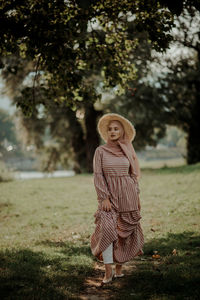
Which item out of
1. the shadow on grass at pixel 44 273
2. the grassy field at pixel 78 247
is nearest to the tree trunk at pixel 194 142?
the grassy field at pixel 78 247

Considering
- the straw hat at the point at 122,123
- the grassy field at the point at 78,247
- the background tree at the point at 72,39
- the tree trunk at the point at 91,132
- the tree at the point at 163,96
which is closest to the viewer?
the grassy field at the point at 78,247

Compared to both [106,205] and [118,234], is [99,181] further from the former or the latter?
[118,234]

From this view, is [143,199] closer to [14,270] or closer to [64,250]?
[64,250]

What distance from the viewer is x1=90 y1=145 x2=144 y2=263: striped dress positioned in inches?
181

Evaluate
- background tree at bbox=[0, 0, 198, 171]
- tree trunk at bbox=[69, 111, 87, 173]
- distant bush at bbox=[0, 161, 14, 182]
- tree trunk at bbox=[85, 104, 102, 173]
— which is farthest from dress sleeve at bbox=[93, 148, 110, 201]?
tree trunk at bbox=[69, 111, 87, 173]

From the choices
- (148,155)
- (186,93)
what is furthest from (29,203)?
(148,155)

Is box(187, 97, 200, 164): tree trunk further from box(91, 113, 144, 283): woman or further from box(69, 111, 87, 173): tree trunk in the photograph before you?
box(91, 113, 144, 283): woman

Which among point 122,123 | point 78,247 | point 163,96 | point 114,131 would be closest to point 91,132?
point 163,96

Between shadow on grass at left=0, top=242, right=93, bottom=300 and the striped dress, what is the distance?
60 centimetres

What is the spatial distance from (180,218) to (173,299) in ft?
16.3

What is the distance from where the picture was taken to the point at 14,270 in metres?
5.02

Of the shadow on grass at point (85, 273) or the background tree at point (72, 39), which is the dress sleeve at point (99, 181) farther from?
the background tree at point (72, 39)

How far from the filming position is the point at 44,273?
4914 mm

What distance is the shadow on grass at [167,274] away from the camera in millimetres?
4027
